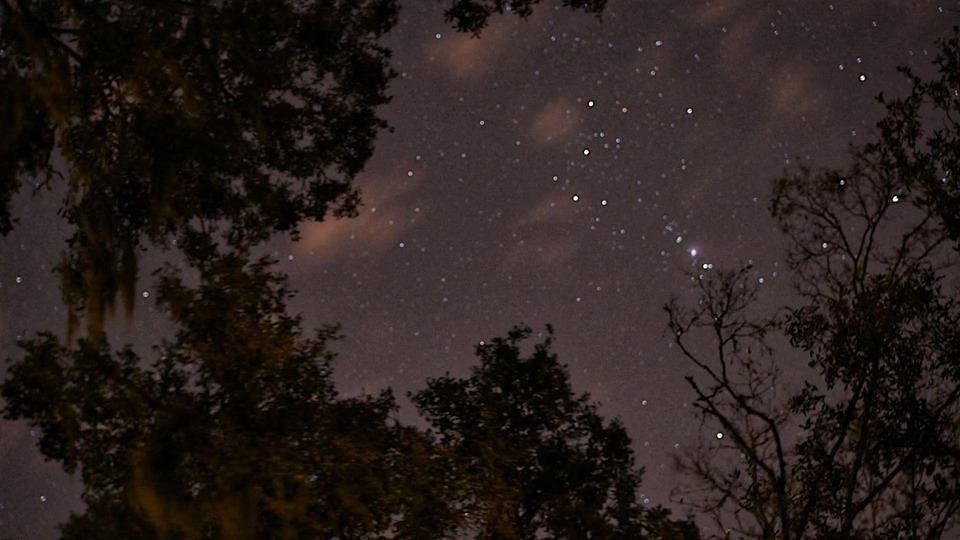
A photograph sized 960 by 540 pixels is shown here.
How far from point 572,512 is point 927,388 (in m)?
4.69

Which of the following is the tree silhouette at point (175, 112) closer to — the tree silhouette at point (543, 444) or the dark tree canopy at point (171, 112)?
the dark tree canopy at point (171, 112)

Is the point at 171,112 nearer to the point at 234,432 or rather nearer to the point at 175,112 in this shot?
the point at 175,112

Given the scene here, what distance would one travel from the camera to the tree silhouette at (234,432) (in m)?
9.43

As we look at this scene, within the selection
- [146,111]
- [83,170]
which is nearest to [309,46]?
[146,111]

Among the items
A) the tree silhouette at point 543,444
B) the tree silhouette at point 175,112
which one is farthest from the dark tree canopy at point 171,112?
the tree silhouette at point 543,444

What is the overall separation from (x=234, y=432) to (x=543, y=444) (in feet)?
20.6

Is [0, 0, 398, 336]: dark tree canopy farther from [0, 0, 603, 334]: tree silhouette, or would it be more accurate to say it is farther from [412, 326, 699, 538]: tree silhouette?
[412, 326, 699, 538]: tree silhouette

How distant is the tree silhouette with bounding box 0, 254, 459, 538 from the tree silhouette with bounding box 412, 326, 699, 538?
1752mm

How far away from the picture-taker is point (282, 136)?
12.5 meters

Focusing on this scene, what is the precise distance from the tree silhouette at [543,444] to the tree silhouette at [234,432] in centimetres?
175

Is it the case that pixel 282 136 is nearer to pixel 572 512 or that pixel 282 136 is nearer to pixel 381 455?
pixel 381 455

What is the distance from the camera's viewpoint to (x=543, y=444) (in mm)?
14594

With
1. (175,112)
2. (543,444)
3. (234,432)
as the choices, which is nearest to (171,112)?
(175,112)

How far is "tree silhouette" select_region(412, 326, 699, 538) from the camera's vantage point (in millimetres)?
12258
